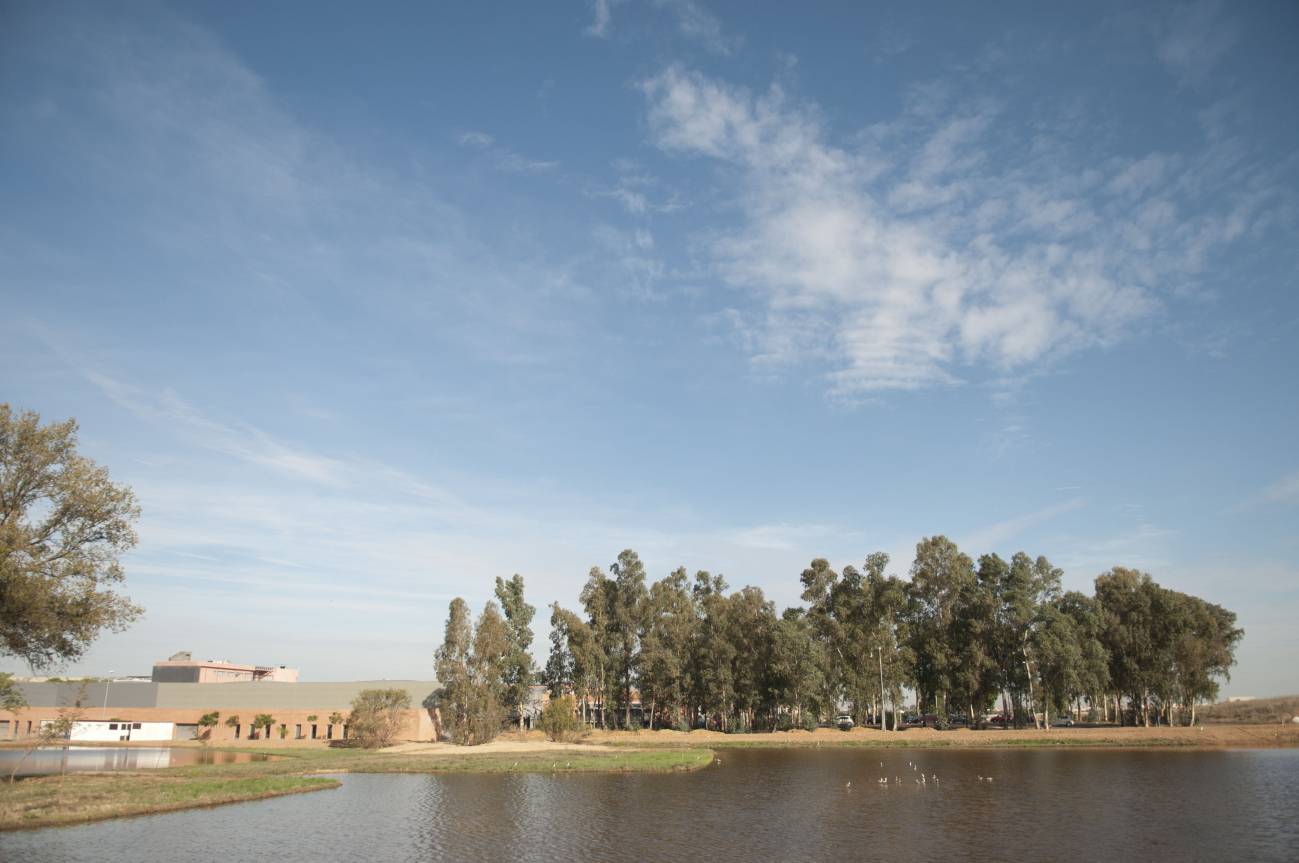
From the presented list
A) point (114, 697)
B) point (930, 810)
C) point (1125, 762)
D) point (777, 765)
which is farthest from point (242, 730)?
point (1125, 762)

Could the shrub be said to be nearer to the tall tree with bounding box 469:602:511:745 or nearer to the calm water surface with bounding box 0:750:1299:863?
the tall tree with bounding box 469:602:511:745

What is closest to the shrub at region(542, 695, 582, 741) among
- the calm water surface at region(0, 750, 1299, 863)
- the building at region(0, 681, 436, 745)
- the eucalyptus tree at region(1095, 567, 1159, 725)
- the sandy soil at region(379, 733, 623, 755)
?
the sandy soil at region(379, 733, 623, 755)

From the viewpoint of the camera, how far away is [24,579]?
124ft

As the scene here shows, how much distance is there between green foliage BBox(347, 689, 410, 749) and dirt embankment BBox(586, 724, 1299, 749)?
2211 centimetres

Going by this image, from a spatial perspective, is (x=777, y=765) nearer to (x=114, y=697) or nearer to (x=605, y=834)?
(x=605, y=834)

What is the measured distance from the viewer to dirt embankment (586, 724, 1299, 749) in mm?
71938

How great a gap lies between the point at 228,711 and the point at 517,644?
1363 inches

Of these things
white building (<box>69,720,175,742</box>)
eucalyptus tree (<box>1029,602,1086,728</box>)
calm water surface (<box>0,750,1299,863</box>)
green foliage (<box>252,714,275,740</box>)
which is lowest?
white building (<box>69,720,175,742</box>)

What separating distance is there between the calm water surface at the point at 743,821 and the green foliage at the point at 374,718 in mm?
33299

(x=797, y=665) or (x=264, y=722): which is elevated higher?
(x=797, y=665)

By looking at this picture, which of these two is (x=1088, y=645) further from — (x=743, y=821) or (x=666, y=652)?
(x=743, y=821)

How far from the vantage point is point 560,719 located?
260 ft

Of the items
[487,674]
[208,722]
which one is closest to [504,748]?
[487,674]

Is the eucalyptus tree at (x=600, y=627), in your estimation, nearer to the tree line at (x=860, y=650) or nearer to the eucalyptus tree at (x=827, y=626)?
the tree line at (x=860, y=650)
